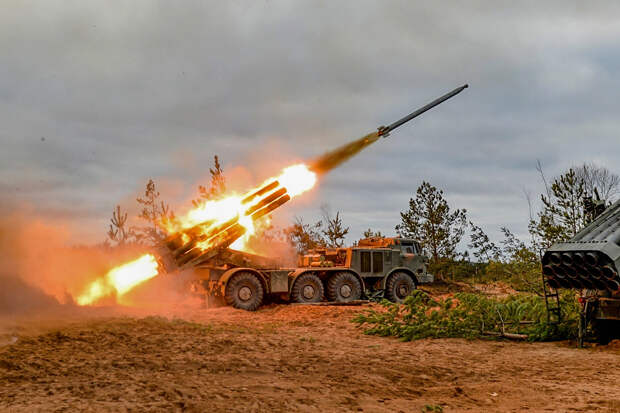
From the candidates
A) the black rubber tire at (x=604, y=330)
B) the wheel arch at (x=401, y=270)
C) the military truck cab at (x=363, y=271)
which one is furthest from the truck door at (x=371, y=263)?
the black rubber tire at (x=604, y=330)

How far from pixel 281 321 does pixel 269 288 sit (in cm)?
370

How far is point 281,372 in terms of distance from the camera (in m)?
8.27

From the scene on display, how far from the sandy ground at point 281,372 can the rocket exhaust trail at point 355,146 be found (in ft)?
17.7

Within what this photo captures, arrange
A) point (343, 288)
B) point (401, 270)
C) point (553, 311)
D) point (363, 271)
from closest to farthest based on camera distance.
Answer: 1. point (553, 311)
2. point (343, 288)
3. point (363, 271)
4. point (401, 270)

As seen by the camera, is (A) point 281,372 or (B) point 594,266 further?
(B) point 594,266

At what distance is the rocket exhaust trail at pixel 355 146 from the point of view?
1623 centimetres

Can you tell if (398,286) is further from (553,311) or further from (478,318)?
(553,311)

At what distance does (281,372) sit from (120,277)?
10834 mm

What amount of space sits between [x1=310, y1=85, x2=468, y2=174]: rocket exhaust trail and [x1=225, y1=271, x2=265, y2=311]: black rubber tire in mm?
4906

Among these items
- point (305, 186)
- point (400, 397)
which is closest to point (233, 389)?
point (400, 397)

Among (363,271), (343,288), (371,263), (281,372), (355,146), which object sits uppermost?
(355,146)

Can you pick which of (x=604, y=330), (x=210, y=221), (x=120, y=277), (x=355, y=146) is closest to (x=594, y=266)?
(x=604, y=330)

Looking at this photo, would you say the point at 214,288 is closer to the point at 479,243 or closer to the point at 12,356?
the point at 12,356

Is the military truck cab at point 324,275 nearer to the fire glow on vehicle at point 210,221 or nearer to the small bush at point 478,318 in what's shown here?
the fire glow on vehicle at point 210,221
